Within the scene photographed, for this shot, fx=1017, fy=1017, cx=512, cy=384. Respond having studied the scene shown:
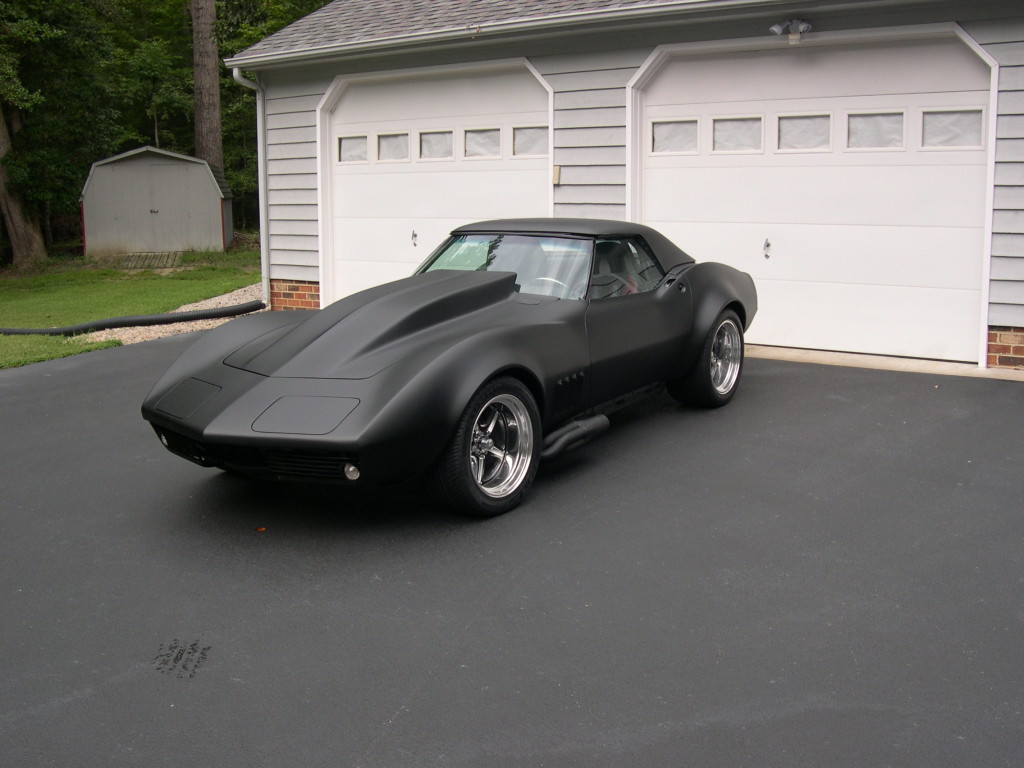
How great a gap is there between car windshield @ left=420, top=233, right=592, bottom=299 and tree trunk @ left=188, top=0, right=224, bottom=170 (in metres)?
18.6

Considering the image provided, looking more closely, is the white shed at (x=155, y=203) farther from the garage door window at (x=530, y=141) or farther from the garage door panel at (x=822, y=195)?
the garage door panel at (x=822, y=195)

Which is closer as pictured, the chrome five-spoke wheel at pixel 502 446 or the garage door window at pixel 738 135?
the chrome five-spoke wheel at pixel 502 446

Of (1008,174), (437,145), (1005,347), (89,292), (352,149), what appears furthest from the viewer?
(89,292)

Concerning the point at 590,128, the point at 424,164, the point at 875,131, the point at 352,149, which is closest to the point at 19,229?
the point at 352,149

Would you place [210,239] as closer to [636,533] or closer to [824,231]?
[824,231]

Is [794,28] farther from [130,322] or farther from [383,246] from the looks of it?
[130,322]

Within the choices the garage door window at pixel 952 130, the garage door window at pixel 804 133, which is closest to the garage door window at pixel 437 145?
the garage door window at pixel 804 133

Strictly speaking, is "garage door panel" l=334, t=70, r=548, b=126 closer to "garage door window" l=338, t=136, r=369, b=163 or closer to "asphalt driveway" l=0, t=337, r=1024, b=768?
"garage door window" l=338, t=136, r=369, b=163

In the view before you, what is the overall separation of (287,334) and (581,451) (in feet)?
5.91

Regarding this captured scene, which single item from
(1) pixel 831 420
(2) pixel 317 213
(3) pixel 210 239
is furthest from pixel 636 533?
(3) pixel 210 239

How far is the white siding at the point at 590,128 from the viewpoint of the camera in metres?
9.26

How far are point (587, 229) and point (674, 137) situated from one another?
12.5 ft

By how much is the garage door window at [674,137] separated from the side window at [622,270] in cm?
328

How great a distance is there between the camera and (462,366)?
445 cm
